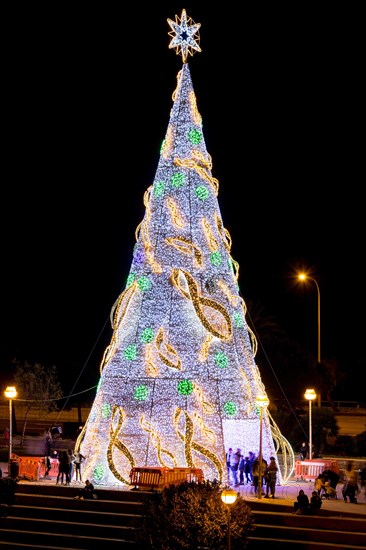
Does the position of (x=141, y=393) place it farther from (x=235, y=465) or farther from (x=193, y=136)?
(x=193, y=136)

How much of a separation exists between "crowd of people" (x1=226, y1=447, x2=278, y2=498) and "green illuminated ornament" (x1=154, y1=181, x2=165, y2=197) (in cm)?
651

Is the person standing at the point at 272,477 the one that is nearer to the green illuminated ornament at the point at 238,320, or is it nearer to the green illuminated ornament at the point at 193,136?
the green illuminated ornament at the point at 238,320

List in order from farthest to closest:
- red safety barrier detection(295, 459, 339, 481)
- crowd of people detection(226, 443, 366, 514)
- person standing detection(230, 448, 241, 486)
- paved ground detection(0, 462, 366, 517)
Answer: red safety barrier detection(295, 459, 339, 481) → person standing detection(230, 448, 241, 486) → crowd of people detection(226, 443, 366, 514) → paved ground detection(0, 462, 366, 517)

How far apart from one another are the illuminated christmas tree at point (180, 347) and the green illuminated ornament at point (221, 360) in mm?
24

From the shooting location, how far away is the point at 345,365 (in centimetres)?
6353

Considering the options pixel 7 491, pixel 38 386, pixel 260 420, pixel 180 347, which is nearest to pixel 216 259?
pixel 180 347

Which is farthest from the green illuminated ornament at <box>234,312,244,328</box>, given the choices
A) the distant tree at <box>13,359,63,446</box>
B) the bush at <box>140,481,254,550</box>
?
the distant tree at <box>13,359,63,446</box>

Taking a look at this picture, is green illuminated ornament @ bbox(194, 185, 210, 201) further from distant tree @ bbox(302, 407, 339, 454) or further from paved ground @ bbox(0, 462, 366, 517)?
distant tree @ bbox(302, 407, 339, 454)

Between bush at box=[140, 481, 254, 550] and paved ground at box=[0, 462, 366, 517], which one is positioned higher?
paved ground at box=[0, 462, 366, 517]

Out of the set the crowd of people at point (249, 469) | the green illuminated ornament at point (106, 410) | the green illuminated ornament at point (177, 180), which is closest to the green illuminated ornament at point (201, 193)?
the green illuminated ornament at point (177, 180)

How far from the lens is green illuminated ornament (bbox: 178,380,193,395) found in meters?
22.5

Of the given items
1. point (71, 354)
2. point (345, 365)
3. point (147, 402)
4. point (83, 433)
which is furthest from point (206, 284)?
point (345, 365)

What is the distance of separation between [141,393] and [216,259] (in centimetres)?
381

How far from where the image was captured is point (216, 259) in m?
23.8
